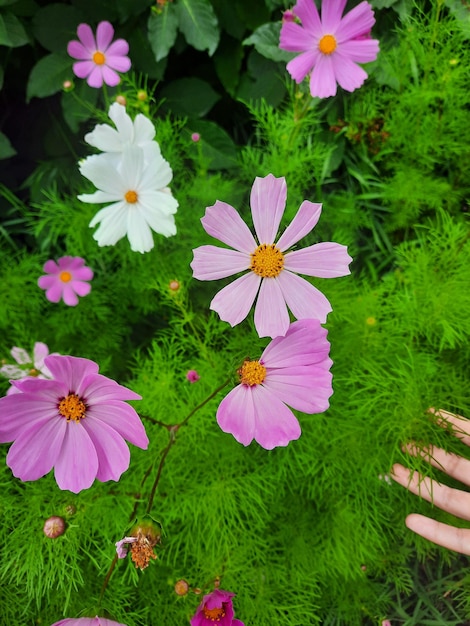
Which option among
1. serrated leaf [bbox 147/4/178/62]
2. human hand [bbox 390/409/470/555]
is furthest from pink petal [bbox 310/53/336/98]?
human hand [bbox 390/409/470/555]

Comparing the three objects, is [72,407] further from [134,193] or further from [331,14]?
[331,14]

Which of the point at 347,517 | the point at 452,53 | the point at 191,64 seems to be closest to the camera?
the point at 347,517

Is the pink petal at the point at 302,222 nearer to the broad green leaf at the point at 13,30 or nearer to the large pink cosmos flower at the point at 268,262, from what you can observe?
the large pink cosmos flower at the point at 268,262

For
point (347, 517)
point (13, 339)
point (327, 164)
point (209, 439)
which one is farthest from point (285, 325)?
point (13, 339)

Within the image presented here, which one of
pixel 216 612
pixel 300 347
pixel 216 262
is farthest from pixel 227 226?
pixel 216 612

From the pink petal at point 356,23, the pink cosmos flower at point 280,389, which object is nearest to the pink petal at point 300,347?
the pink cosmos flower at point 280,389

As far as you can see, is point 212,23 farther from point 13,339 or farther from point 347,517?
point 347,517
